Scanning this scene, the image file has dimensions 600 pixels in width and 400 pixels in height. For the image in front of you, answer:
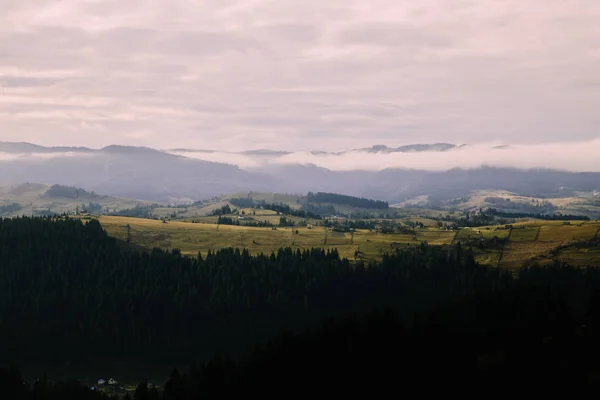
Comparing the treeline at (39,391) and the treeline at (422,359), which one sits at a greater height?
the treeline at (422,359)

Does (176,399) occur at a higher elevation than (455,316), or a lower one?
lower

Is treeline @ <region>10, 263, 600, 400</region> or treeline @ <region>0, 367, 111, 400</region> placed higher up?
treeline @ <region>10, 263, 600, 400</region>

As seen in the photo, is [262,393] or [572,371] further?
[262,393]

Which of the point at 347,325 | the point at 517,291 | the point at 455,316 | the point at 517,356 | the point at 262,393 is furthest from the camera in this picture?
the point at 517,291

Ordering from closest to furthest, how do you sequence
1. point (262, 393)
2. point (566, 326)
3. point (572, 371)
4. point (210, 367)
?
1. point (572, 371)
2. point (566, 326)
3. point (262, 393)
4. point (210, 367)

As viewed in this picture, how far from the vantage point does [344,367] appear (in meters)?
141

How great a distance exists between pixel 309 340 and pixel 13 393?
68.4 metres

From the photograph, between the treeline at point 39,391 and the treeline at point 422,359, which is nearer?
the treeline at point 422,359

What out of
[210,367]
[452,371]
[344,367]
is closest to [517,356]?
[452,371]

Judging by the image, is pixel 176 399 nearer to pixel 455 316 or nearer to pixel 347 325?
pixel 347 325

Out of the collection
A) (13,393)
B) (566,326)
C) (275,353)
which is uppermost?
(566,326)

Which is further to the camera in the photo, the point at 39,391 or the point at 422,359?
the point at 39,391

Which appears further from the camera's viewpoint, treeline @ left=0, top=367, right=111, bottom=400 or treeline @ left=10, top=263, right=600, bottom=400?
treeline @ left=0, top=367, right=111, bottom=400

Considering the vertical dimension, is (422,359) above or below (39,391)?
above
